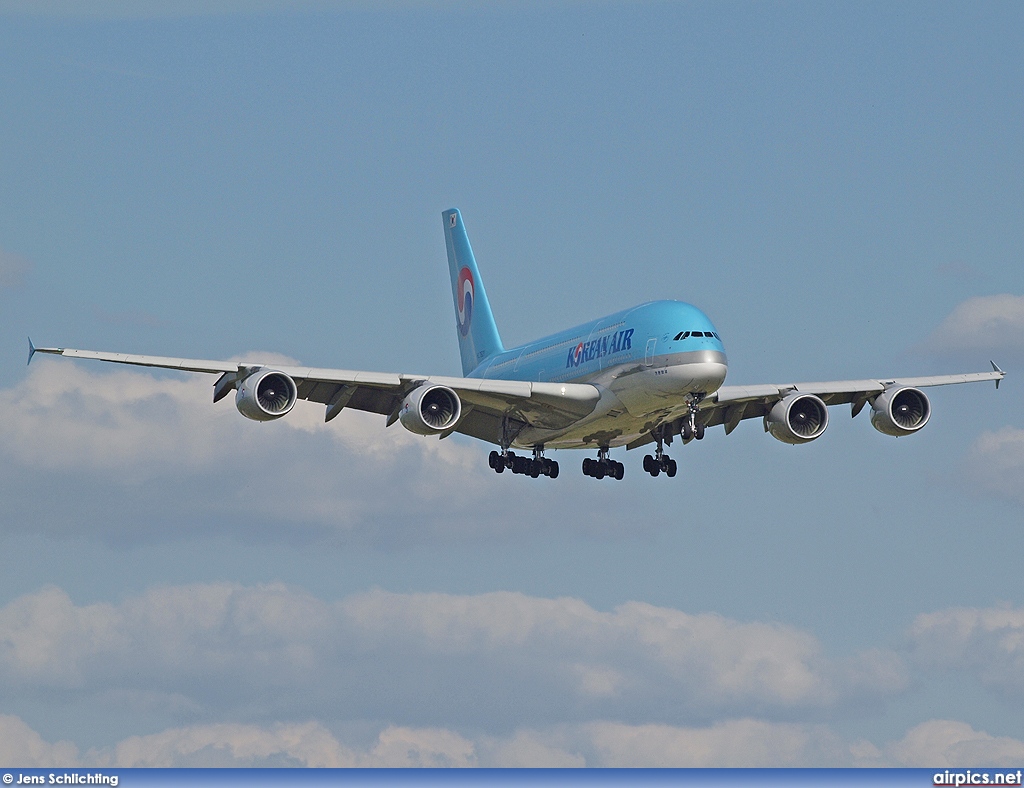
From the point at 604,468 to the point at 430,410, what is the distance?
10.5 meters

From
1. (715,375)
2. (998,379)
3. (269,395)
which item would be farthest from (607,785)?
(998,379)

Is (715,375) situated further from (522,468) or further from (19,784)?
(19,784)

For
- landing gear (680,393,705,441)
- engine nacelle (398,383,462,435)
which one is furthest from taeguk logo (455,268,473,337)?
landing gear (680,393,705,441)

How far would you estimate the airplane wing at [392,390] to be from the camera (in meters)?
55.2

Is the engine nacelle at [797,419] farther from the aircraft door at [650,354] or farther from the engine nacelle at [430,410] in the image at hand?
the engine nacelle at [430,410]

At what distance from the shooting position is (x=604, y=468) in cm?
6512

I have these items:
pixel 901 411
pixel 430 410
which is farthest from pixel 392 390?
pixel 901 411

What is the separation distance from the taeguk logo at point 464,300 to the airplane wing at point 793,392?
61.6 ft

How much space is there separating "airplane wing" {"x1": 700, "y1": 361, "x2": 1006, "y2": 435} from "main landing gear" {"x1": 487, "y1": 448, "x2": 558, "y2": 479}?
6.26 meters

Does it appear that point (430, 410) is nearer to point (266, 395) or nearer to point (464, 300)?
point (266, 395)

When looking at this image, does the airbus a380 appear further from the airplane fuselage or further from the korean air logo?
the korean air logo

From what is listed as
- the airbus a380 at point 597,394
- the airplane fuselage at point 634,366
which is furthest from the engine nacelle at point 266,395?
the airplane fuselage at point 634,366

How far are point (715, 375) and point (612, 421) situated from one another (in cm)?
549

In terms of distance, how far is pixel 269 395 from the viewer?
5497 cm
